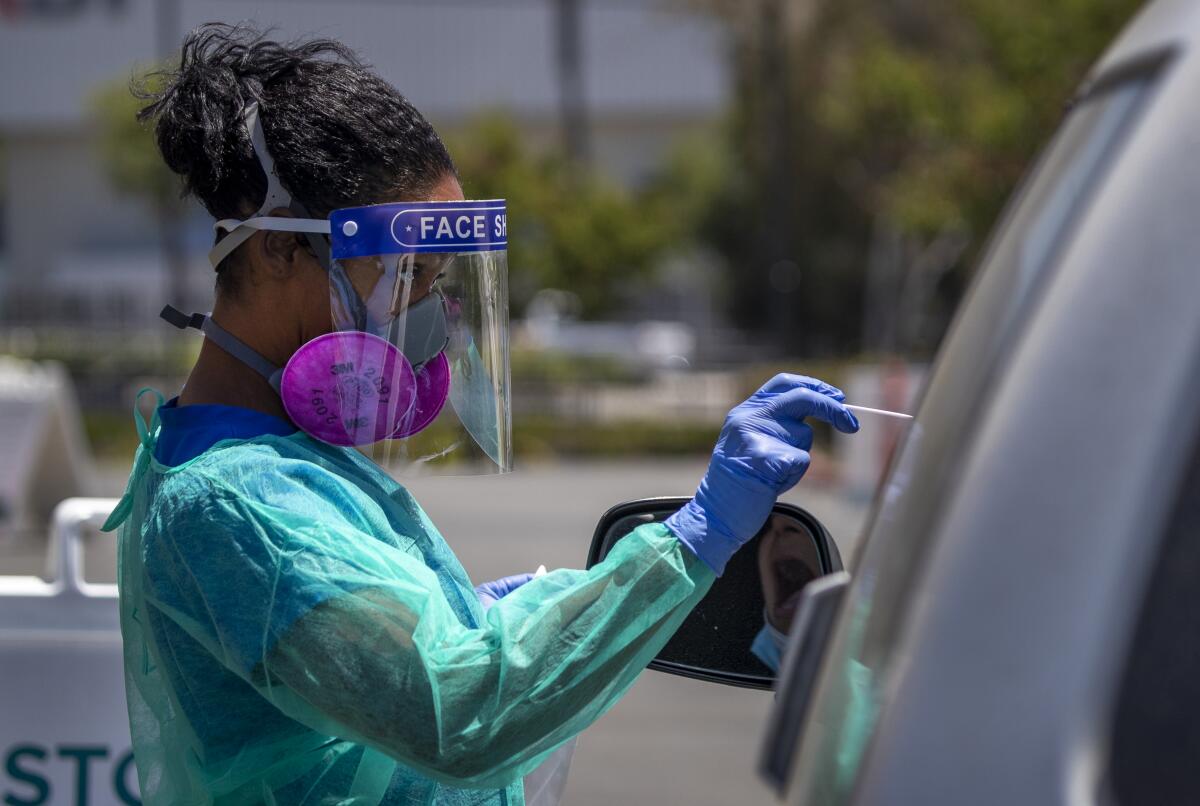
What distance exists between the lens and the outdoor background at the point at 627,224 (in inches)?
468

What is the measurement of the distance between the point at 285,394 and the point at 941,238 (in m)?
27.7

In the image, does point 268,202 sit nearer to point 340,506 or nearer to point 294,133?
point 294,133

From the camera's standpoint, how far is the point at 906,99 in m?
18.3

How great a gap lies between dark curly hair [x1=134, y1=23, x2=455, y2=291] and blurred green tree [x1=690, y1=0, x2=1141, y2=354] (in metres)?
14.5

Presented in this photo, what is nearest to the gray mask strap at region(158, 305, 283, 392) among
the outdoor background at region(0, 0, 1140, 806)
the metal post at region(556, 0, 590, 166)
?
the outdoor background at region(0, 0, 1140, 806)

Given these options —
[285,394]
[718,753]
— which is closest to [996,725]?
[285,394]

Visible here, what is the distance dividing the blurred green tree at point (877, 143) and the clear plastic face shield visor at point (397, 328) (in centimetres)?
1441

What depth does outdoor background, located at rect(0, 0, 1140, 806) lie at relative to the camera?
11891 millimetres

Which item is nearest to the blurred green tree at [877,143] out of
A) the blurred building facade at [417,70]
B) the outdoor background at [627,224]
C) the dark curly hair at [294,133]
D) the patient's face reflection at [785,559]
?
the outdoor background at [627,224]

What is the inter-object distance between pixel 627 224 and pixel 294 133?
1285 inches

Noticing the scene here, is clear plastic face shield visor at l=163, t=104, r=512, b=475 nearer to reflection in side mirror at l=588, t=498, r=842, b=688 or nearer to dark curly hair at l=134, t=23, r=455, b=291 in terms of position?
dark curly hair at l=134, t=23, r=455, b=291

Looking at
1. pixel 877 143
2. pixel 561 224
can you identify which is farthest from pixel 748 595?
pixel 561 224

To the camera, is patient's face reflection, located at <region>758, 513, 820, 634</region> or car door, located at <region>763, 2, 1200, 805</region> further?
patient's face reflection, located at <region>758, 513, 820, 634</region>

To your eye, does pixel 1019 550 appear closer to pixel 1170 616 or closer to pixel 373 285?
pixel 1170 616
